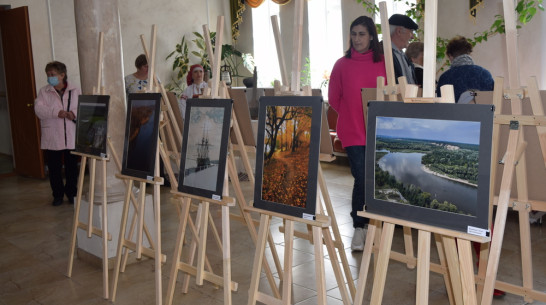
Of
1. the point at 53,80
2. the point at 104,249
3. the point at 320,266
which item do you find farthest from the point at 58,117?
the point at 320,266

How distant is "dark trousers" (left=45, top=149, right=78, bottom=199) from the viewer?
239 inches

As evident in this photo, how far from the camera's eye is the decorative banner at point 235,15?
10656mm

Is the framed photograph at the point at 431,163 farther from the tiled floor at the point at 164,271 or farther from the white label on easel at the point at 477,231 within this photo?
the tiled floor at the point at 164,271

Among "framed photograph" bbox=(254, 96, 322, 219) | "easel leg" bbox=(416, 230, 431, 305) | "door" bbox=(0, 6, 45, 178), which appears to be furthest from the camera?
"door" bbox=(0, 6, 45, 178)

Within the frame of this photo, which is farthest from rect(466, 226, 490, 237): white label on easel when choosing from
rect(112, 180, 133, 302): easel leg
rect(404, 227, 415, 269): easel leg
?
rect(112, 180, 133, 302): easel leg

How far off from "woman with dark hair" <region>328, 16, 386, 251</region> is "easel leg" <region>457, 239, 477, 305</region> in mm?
1823

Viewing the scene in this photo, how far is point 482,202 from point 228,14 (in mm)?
9612

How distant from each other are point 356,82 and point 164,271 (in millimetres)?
1865

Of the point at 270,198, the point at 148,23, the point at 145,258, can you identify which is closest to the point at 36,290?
the point at 145,258

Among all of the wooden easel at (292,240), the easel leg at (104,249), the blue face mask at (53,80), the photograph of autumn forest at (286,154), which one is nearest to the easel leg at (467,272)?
the wooden easel at (292,240)

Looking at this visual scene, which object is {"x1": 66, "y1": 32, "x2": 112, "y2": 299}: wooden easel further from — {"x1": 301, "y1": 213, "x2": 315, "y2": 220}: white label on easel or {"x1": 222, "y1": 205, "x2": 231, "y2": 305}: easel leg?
{"x1": 301, "y1": 213, "x2": 315, "y2": 220}: white label on easel

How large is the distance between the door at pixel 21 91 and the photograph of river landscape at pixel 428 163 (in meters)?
6.77

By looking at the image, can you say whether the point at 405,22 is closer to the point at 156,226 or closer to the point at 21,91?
the point at 156,226

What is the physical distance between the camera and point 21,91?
804 centimetres
